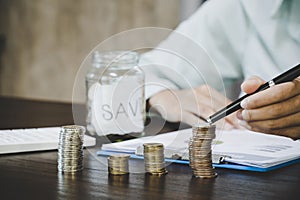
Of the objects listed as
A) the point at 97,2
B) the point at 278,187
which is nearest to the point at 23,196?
the point at 278,187

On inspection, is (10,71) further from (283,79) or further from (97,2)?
(283,79)

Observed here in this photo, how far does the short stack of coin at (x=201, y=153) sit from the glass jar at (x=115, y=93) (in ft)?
0.93

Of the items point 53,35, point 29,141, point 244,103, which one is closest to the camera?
point 244,103

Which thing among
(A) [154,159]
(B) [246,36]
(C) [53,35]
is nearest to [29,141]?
(A) [154,159]

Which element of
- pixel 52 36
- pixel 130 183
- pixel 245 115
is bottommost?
pixel 130 183

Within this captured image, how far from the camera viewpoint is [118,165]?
0.79 metres

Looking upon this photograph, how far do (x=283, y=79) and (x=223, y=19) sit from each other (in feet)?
2.92

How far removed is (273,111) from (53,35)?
8.72ft

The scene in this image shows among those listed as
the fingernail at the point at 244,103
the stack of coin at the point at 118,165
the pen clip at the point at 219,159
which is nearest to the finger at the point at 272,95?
the fingernail at the point at 244,103

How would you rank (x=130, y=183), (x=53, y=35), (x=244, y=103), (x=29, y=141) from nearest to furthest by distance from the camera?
(x=130, y=183)
(x=244, y=103)
(x=29, y=141)
(x=53, y=35)

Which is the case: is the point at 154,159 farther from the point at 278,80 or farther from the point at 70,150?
the point at 278,80

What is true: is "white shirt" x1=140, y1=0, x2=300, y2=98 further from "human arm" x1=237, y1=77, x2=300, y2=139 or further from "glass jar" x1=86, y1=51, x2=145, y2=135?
"human arm" x1=237, y1=77, x2=300, y2=139

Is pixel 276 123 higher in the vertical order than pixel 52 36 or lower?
lower

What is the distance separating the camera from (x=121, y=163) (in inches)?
31.4
